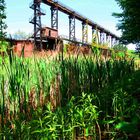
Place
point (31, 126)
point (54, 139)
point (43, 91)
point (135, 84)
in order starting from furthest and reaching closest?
point (135, 84) → point (43, 91) → point (31, 126) → point (54, 139)

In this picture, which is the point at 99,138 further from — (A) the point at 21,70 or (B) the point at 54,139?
(A) the point at 21,70

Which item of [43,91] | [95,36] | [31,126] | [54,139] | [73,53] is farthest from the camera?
[73,53]

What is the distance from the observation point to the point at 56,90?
14.8 feet

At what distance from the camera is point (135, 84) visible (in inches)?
234

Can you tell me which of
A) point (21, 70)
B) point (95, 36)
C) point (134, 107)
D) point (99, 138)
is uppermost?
point (95, 36)

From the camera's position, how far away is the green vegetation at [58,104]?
3.28 metres

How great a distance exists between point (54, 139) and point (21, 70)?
916 millimetres

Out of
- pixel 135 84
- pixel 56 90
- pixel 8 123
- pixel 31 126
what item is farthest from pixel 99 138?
pixel 135 84

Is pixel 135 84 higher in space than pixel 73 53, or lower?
lower

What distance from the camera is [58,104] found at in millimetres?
4426

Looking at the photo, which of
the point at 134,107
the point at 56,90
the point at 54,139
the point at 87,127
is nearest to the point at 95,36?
the point at 56,90

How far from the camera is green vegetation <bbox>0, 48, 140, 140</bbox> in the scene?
328 cm

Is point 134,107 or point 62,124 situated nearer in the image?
point 62,124

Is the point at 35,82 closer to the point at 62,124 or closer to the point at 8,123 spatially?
the point at 8,123
